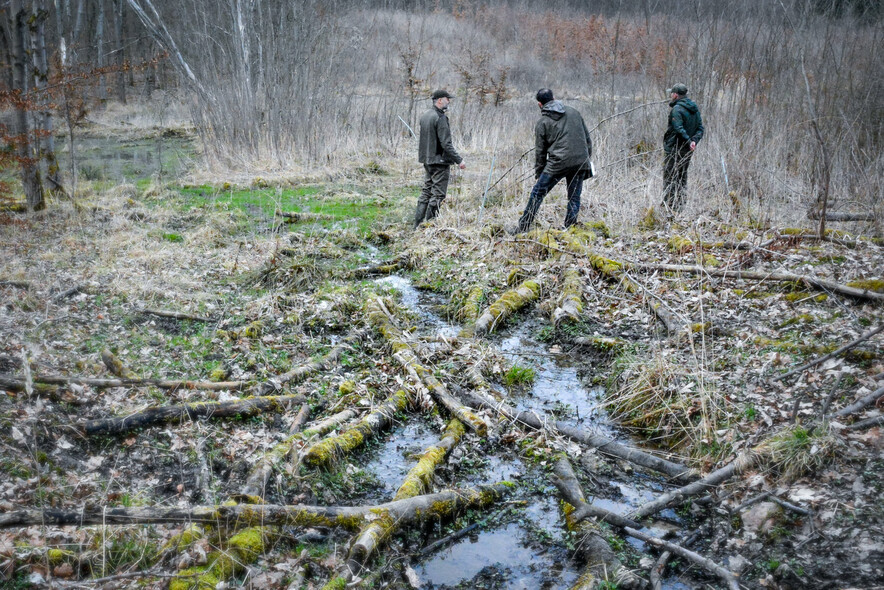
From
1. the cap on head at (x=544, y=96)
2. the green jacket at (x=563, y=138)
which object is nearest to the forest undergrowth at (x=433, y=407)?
the green jacket at (x=563, y=138)

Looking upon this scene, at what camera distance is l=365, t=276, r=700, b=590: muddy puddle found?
10.8ft

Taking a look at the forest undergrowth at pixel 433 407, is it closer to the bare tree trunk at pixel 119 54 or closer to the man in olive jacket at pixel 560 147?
the man in olive jacket at pixel 560 147

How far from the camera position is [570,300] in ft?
22.2

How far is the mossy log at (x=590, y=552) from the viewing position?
3066 mm

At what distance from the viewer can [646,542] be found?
3.39 m

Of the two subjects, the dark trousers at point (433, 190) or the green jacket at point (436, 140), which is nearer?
the green jacket at point (436, 140)

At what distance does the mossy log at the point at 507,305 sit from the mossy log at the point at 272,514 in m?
2.73

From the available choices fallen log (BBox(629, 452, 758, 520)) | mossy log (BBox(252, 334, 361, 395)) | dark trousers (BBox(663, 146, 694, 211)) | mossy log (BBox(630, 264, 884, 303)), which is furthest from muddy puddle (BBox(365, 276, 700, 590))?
dark trousers (BBox(663, 146, 694, 211))

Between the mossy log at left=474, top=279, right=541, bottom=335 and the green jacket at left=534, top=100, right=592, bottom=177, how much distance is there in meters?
1.97

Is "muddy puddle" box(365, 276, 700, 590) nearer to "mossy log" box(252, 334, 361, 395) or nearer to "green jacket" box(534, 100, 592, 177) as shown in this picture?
"mossy log" box(252, 334, 361, 395)

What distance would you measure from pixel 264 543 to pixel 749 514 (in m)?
2.74

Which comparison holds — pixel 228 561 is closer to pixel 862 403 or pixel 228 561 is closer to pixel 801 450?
pixel 801 450

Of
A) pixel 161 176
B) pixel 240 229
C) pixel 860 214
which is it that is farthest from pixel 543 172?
pixel 161 176

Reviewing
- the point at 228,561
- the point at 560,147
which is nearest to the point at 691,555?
the point at 228,561
